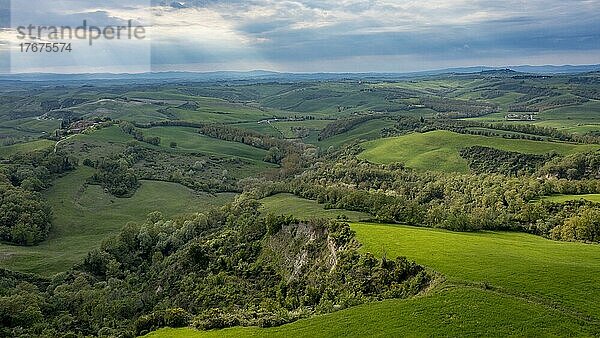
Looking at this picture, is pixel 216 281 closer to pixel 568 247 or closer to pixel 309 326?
pixel 309 326

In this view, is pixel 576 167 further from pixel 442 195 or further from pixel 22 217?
pixel 22 217

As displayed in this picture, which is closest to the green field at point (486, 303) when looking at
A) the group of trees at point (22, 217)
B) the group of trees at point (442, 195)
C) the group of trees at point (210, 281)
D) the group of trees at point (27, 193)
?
the group of trees at point (210, 281)

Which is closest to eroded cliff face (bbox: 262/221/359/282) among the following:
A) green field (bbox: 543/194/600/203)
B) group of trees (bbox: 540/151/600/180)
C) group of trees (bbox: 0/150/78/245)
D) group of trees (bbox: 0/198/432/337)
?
group of trees (bbox: 0/198/432/337)

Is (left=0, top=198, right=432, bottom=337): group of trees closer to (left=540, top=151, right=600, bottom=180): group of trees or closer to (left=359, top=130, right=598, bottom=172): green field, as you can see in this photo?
(left=359, top=130, right=598, bottom=172): green field

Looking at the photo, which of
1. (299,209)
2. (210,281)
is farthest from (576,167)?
(210,281)

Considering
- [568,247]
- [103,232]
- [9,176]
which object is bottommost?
[103,232]

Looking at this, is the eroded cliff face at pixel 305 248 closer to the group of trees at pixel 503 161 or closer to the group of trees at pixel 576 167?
the group of trees at pixel 576 167

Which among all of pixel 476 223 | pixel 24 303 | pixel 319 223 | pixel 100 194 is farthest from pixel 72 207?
pixel 476 223
